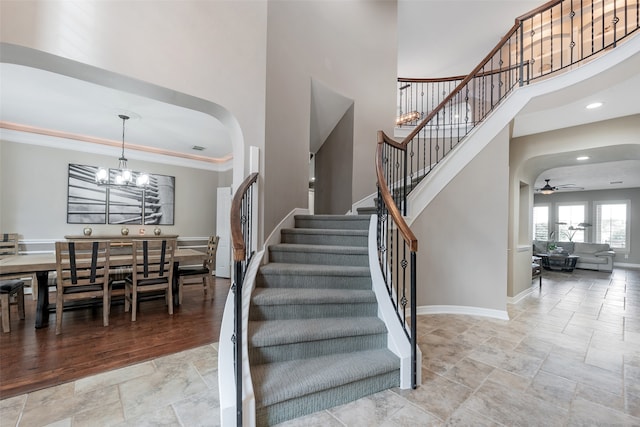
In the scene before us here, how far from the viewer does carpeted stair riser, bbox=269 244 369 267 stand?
274cm

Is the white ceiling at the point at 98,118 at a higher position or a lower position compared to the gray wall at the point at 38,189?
higher

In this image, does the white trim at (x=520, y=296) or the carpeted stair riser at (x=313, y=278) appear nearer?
the carpeted stair riser at (x=313, y=278)

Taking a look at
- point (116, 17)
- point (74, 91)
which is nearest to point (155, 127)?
point (74, 91)

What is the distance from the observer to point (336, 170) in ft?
14.5

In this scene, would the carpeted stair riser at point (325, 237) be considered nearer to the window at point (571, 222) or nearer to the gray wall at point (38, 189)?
the gray wall at point (38, 189)

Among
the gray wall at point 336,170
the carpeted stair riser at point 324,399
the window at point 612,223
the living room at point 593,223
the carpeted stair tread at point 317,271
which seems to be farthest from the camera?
the window at point 612,223

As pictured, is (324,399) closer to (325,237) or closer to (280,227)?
(325,237)

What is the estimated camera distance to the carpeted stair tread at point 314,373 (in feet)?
5.35

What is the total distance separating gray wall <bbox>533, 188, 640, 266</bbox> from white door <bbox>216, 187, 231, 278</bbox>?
11.8 meters

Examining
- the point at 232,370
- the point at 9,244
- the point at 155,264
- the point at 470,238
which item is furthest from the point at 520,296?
the point at 9,244

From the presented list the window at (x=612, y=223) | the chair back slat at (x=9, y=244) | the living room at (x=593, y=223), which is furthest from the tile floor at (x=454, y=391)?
the window at (x=612, y=223)

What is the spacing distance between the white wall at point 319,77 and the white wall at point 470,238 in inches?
47.9

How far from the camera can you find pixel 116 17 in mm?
2123

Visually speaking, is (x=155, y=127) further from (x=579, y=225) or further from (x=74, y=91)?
(x=579, y=225)
